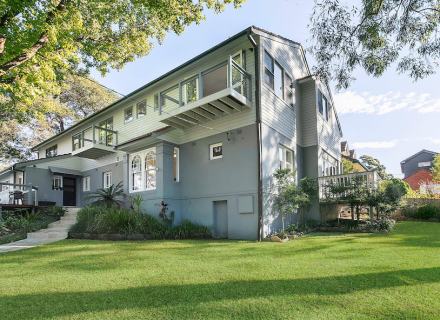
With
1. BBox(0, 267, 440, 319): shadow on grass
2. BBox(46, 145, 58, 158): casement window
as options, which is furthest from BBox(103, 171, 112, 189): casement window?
BBox(0, 267, 440, 319): shadow on grass

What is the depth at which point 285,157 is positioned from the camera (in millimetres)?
11609

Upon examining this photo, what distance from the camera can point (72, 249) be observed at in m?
7.30

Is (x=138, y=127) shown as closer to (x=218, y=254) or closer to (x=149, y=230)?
(x=149, y=230)

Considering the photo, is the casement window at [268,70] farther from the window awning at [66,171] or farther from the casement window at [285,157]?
the window awning at [66,171]

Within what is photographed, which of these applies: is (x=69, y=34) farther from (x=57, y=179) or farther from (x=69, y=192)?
(x=69, y=192)

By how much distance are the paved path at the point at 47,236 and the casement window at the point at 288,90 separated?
1032 cm

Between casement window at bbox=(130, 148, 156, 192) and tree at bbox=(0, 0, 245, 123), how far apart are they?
404 cm

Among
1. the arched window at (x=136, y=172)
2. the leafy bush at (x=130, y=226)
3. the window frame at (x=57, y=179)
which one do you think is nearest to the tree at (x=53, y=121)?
the window frame at (x=57, y=179)

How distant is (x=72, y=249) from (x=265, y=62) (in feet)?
29.1

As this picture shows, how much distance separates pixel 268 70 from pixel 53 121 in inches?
957

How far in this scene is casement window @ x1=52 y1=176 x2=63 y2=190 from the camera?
54.4 ft

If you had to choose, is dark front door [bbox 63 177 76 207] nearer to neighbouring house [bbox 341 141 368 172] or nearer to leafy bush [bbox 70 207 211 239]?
leafy bush [bbox 70 207 211 239]

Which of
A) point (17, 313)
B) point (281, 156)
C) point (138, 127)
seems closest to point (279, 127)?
point (281, 156)

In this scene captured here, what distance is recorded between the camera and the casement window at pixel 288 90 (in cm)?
1205
